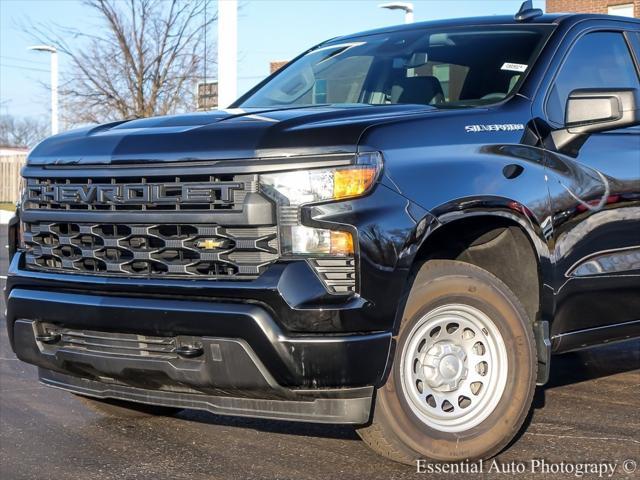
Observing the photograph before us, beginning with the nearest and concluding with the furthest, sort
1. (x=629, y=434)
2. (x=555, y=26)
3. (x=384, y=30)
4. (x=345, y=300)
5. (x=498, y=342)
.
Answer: (x=345, y=300)
(x=498, y=342)
(x=629, y=434)
(x=555, y=26)
(x=384, y=30)

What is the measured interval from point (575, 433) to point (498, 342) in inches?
33.6

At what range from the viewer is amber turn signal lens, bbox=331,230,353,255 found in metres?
3.96

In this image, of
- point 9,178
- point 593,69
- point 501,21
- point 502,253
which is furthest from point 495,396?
point 9,178

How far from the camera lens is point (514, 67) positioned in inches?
205

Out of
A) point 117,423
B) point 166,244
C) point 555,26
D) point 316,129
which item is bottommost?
point 117,423

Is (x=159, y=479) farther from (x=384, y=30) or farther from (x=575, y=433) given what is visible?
(x=384, y=30)

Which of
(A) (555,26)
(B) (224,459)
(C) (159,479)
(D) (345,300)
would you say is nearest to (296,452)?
(B) (224,459)

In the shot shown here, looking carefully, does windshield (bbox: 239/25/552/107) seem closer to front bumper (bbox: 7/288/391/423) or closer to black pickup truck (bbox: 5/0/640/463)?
black pickup truck (bbox: 5/0/640/463)

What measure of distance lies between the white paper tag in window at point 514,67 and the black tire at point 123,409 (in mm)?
2506

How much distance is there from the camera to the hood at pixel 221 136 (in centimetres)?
407

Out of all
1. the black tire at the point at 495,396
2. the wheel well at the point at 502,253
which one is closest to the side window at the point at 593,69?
the wheel well at the point at 502,253

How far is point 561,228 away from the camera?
15.6ft

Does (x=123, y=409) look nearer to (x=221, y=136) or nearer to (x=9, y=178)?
(x=221, y=136)

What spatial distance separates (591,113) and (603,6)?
2479 centimetres
